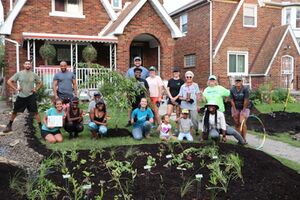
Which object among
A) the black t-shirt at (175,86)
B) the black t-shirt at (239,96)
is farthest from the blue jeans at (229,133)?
the black t-shirt at (175,86)

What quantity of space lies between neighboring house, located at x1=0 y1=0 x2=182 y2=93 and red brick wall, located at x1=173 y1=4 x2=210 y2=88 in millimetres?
6102

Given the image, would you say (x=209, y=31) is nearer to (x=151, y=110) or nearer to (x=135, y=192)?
(x=151, y=110)

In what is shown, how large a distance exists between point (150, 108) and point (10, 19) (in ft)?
31.6

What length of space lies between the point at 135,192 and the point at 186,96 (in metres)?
4.47

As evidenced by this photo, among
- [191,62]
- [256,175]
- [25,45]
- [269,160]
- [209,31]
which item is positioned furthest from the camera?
[191,62]

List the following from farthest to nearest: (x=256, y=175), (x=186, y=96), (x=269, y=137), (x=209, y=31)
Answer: (x=209, y=31) → (x=269, y=137) → (x=186, y=96) → (x=256, y=175)

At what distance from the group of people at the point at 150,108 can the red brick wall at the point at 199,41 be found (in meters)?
14.5

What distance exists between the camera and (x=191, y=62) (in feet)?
82.1

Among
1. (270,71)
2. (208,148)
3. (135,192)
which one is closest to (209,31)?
(270,71)

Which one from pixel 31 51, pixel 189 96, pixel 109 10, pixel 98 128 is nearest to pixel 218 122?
pixel 189 96

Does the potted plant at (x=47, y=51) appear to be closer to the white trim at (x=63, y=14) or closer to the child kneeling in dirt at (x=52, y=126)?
the white trim at (x=63, y=14)

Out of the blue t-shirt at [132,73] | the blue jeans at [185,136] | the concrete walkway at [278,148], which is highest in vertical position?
the blue t-shirt at [132,73]

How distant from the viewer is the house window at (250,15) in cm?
2347

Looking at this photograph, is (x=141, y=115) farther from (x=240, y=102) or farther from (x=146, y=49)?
(x=146, y=49)
